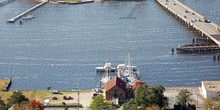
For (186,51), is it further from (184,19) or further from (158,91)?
(158,91)

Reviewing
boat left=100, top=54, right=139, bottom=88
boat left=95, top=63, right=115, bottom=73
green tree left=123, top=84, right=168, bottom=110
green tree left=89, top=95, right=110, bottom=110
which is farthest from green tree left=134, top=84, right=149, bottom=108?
boat left=95, top=63, right=115, bottom=73

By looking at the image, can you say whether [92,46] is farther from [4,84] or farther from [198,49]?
[4,84]

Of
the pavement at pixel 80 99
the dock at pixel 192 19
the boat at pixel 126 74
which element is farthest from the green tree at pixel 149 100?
the dock at pixel 192 19

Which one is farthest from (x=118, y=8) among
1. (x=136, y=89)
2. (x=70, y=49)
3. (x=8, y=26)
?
(x=136, y=89)

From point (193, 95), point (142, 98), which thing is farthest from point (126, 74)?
point (142, 98)

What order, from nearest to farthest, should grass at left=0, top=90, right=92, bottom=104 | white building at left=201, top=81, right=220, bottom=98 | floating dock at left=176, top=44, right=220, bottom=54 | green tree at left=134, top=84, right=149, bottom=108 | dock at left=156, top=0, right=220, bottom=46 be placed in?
green tree at left=134, top=84, right=149, bottom=108
white building at left=201, top=81, right=220, bottom=98
grass at left=0, top=90, right=92, bottom=104
floating dock at left=176, top=44, right=220, bottom=54
dock at left=156, top=0, right=220, bottom=46

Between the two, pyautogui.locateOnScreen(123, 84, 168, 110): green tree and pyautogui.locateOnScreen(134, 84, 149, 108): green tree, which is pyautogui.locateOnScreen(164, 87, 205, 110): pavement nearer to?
pyautogui.locateOnScreen(123, 84, 168, 110): green tree
